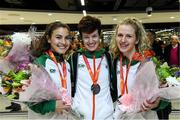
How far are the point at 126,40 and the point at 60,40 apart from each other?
1.51ft

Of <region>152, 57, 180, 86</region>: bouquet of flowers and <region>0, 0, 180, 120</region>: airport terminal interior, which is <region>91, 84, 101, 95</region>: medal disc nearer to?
<region>152, 57, 180, 86</region>: bouquet of flowers

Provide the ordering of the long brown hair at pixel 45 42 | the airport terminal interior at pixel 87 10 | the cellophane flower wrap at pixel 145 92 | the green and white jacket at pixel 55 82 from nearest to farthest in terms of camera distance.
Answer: the cellophane flower wrap at pixel 145 92 < the green and white jacket at pixel 55 82 < the long brown hair at pixel 45 42 < the airport terminal interior at pixel 87 10

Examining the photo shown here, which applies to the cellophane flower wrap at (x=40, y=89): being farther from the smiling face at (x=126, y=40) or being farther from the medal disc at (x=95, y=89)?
the smiling face at (x=126, y=40)

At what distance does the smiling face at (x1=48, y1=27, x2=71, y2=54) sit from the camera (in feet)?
8.14

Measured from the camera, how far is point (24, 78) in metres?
2.46

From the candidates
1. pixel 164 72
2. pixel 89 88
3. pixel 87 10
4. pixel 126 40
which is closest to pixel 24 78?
pixel 89 88


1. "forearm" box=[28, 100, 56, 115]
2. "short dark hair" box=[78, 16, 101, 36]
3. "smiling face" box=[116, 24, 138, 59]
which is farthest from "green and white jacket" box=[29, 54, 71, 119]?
"smiling face" box=[116, 24, 138, 59]

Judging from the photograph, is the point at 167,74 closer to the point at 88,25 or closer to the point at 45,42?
the point at 88,25

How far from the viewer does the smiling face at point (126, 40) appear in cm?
239

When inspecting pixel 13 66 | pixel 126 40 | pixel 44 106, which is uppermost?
pixel 126 40

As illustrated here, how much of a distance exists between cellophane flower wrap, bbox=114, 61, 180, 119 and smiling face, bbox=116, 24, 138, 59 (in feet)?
0.87

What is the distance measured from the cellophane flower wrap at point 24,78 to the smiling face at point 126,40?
1.58 ft

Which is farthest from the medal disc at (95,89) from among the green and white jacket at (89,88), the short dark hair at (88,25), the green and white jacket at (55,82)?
the short dark hair at (88,25)

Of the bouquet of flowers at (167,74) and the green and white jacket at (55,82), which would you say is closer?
the green and white jacket at (55,82)
